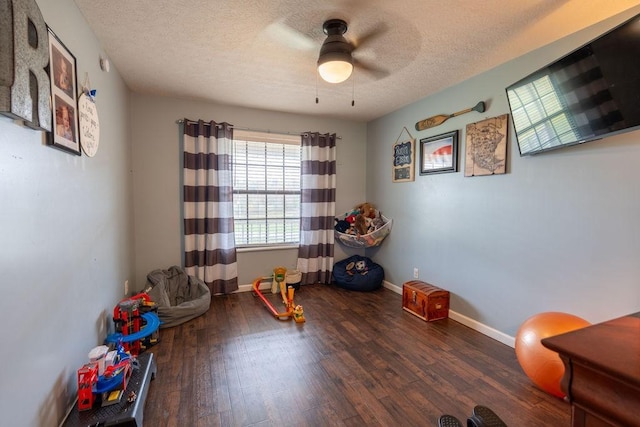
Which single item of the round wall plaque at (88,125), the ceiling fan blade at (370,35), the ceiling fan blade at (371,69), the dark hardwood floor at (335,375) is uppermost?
the ceiling fan blade at (371,69)

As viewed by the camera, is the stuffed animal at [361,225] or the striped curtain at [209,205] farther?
the stuffed animal at [361,225]

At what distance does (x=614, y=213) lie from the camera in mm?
1782

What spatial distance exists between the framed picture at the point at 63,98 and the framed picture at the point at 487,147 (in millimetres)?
3019

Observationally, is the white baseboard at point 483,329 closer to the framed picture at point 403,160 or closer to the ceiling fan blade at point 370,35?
the framed picture at point 403,160

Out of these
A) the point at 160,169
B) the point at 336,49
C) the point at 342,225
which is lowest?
the point at 342,225

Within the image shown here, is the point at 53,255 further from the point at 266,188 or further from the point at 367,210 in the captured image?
the point at 367,210

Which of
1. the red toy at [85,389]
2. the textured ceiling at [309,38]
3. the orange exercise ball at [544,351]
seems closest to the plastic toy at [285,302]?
the red toy at [85,389]

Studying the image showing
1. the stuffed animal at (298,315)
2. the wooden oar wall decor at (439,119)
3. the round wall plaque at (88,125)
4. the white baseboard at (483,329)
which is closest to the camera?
the round wall plaque at (88,125)

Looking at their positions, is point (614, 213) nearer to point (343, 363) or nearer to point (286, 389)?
point (343, 363)

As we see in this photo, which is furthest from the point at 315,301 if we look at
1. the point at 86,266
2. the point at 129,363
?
the point at 86,266

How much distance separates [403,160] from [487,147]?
1.13 metres

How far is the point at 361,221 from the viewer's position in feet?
13.0

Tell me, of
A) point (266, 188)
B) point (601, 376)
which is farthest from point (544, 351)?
point (266, 188)

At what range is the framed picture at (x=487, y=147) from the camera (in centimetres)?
240
